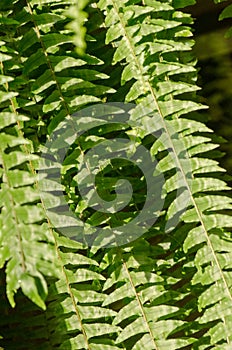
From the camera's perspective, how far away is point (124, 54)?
4.14ft

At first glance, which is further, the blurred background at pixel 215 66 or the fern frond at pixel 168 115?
the blurred background at pixel 215 66

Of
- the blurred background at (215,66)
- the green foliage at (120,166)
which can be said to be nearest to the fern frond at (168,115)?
the green foliage at (120,166)

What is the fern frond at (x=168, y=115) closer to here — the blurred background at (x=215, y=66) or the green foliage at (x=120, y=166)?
the green foliage at (x=120, y=166)

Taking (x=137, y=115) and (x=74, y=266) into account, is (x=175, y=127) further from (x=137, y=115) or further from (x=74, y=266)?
(x=74, y=266)

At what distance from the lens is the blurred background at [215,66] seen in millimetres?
1859

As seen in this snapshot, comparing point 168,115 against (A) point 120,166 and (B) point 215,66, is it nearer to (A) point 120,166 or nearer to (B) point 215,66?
(A) point 120,166

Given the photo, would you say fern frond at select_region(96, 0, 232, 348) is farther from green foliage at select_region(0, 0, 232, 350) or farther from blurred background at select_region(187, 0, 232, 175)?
blurred background at select_region(187, 0, 232, 175)

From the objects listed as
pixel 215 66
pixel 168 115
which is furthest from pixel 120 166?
pixel 215 66

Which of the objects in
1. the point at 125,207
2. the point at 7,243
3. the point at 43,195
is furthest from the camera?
the point at 125,207

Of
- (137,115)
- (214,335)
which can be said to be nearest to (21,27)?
(137,115)

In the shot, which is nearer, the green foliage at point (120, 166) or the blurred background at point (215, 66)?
the green foliage at point (120, 166)

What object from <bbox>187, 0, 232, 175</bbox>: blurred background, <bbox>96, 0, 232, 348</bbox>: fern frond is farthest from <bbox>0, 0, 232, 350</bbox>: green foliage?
<bbox>187, 0, 232, 175</bbox>: blurred background

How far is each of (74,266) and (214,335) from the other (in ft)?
1.05

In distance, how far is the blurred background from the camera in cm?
186
